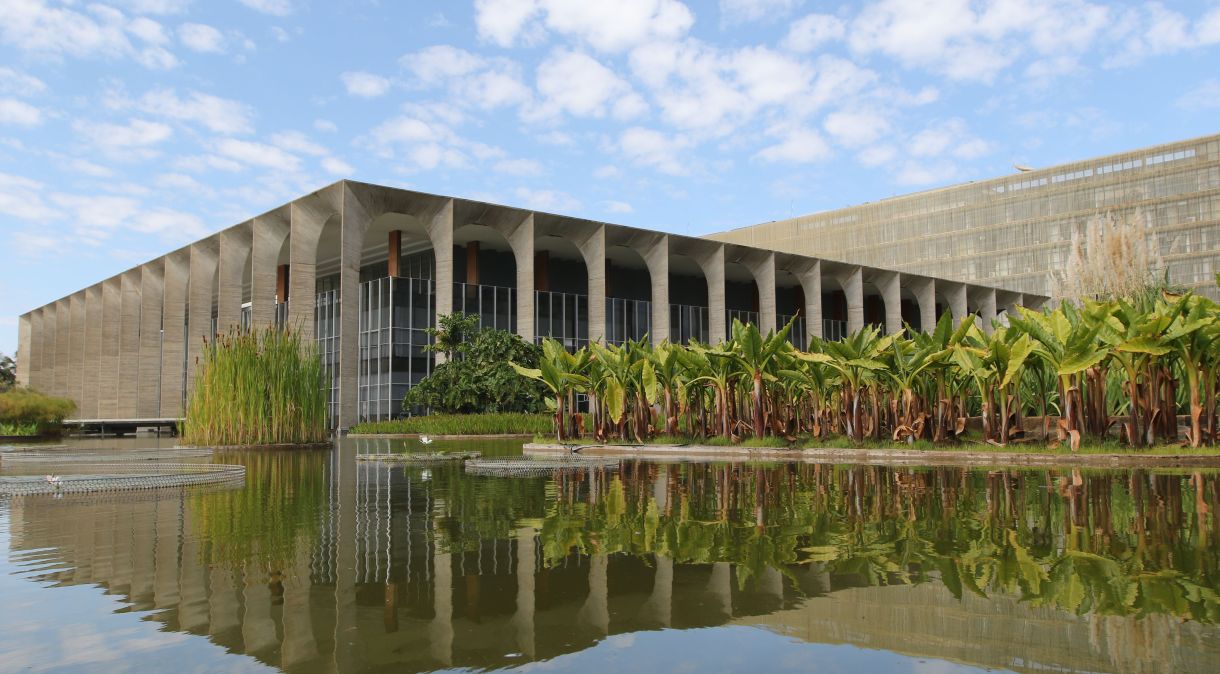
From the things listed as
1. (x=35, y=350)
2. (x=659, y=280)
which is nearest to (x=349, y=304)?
(x=659, y=280)

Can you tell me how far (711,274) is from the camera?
44.8 m

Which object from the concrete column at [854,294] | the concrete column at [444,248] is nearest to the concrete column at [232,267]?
the concrete column at [444,248]

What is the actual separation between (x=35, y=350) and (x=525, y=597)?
77275mm

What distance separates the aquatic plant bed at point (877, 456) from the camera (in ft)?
37.0

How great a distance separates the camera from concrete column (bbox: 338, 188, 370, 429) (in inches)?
1267

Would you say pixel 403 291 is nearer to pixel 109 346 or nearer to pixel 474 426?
pixel 474 426

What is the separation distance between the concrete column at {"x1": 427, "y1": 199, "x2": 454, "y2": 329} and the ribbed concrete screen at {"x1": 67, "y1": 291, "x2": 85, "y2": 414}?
120ft

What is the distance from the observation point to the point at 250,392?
18625mm

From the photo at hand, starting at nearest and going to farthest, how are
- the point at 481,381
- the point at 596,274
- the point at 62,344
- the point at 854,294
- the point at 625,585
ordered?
the point at 625,585 → the point at 481,381 → the point at 596,274 → the point at 854,294 → the point at 62,344

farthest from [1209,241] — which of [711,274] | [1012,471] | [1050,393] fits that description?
[1012,471]

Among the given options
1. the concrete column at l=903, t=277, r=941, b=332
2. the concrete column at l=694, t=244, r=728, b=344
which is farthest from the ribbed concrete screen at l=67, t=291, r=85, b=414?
the concrete column at l=903, t=277, r=941, b=332

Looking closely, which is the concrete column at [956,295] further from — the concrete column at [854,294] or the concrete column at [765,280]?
the concrete column at [765,280]

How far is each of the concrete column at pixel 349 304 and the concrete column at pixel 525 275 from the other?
6.83 m

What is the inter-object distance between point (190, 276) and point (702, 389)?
113 feet
